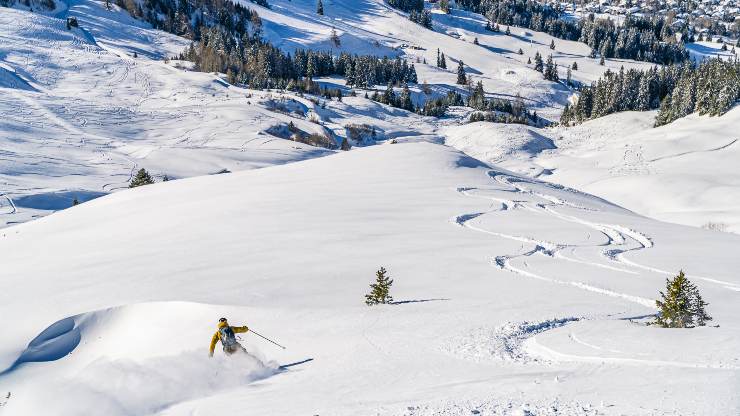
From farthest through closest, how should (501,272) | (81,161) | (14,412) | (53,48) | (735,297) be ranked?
1. (53,48)
2. (81,161)
3. (501,272)
4. (735,297)
5. (14,412)

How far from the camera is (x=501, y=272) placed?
17.1 meters

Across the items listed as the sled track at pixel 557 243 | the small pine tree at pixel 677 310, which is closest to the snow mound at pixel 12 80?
the sled track at pixel 557 243

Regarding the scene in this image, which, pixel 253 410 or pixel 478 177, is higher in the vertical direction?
pixel 253 410

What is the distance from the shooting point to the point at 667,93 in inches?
4274

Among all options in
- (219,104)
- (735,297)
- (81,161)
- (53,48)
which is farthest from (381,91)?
(735,297)

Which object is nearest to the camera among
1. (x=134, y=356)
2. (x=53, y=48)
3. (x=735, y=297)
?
(x=134, y=356)

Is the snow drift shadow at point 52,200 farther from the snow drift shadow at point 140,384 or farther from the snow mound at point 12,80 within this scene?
the snow mound at point 12,80

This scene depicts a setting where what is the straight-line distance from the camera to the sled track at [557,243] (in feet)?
54.0

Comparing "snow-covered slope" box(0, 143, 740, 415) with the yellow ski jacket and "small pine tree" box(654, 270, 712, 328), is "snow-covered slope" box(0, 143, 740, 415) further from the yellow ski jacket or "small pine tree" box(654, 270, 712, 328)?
"small pine tree" box(654, 270, 712, 328)

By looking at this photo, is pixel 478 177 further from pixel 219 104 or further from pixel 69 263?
pixel 219 104

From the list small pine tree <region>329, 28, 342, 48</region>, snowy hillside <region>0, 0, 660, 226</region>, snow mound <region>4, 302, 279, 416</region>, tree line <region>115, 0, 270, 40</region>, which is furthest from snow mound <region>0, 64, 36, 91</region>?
small pine tree <region>329, 28, 342, 48</region>

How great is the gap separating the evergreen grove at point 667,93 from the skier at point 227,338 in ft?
299

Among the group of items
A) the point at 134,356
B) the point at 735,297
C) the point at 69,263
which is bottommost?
the point at 69,263

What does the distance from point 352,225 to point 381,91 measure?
118183mm
